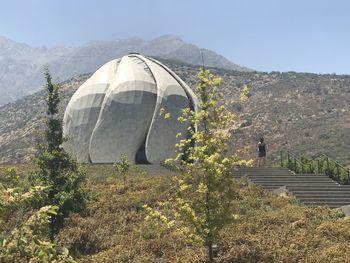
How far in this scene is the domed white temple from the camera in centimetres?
3125

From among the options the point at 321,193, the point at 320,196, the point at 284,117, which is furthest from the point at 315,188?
the point at 284,117

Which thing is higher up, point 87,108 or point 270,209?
point 87,108

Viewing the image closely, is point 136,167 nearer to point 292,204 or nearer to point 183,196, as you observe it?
point 292,204

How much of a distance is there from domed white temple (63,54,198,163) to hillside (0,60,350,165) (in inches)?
1088

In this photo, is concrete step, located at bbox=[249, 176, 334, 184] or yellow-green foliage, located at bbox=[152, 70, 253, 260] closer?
yellow-green foliage, located at bbox=[152, 70, 253, 260]

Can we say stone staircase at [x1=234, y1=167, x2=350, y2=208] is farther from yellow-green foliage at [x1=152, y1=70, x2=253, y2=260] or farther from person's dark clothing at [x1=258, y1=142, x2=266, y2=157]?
yellow-green foliage at [x1=152, y1=70, x2=253, y2=260]

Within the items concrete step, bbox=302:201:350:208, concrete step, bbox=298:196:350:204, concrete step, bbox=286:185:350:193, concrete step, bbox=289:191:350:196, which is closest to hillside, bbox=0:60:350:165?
concrete step, bbox=286:185:350:193

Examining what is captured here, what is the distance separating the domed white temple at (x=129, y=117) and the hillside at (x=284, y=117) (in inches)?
1088

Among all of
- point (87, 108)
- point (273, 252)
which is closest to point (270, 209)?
point (273, 252)

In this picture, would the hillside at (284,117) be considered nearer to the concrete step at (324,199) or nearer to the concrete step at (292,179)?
the concrete step at (292,179)

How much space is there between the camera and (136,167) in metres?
29.2

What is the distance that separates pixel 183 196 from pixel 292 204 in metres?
7.71

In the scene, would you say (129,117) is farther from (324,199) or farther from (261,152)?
(324,199)

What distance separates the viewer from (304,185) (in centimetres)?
2347
